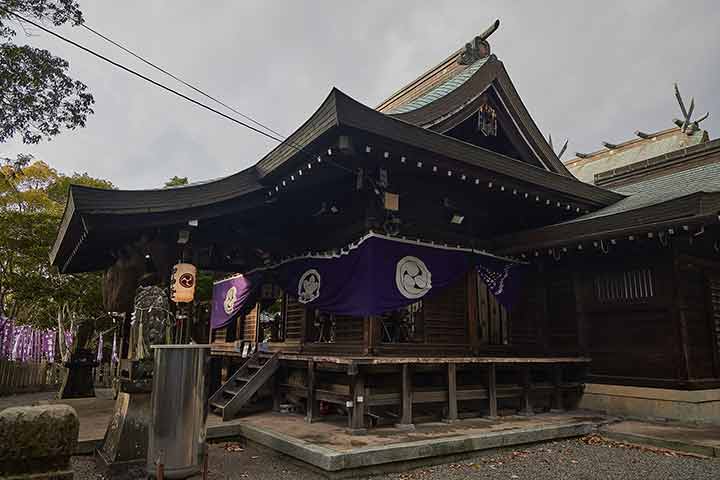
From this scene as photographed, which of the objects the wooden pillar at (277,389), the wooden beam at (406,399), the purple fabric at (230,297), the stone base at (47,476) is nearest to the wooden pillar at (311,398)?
the wooden pillar at (277,389)

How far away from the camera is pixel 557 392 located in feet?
26.2

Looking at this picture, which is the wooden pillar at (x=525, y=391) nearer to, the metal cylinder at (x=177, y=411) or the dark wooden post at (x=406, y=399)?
the dark wooden post at (x=406, y=399)

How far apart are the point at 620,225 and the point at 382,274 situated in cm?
370

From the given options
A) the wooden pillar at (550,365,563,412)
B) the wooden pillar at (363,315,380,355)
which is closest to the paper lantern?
the wooden pillar at (363,315,380,355)

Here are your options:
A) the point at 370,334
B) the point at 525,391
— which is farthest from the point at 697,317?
the point at 370,334

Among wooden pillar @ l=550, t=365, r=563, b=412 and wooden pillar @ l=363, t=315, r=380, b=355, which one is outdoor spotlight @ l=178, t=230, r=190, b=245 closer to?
wooden pillar @ l=363, t=315, r=380, b=355

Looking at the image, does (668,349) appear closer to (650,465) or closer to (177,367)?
(650,465)

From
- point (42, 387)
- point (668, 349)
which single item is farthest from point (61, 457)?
point (42, 387)

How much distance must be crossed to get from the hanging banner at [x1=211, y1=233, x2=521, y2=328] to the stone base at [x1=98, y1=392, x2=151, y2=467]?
2976 mm

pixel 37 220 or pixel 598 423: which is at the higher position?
pixel 37 220

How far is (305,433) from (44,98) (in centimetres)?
941

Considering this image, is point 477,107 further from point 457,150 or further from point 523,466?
point 523,466

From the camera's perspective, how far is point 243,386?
23.3 ft

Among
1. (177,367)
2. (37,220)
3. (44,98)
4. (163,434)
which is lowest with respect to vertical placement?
(163,434)
